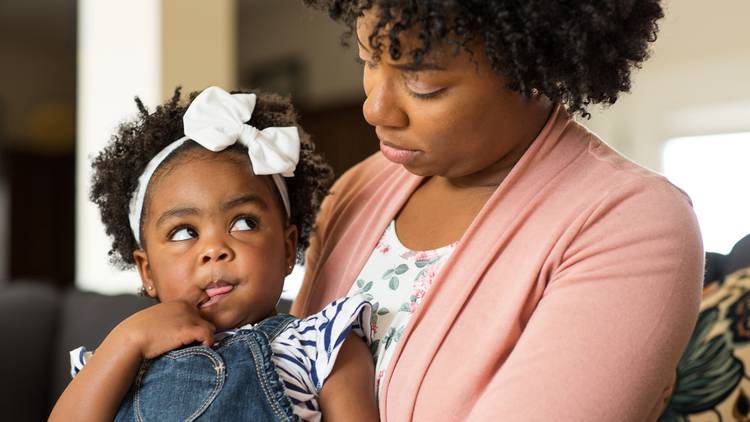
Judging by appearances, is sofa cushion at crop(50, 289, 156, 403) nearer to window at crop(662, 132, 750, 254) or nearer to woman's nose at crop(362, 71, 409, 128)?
woman's nose at crop(362, 71, 409, 128)

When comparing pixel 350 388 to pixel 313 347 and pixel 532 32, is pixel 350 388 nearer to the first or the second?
pixel 313 347

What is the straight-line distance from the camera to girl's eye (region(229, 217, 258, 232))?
1.36m

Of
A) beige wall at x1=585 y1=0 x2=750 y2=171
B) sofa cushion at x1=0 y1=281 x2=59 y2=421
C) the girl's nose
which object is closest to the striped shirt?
the girl's nose

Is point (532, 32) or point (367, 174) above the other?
point (532, 32)

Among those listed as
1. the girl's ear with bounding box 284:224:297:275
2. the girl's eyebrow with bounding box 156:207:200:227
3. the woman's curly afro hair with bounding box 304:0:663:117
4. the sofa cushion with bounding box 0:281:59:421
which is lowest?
the sofa cushion with bounding box 0:281:59:421

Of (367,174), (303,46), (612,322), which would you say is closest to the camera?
(612,322)

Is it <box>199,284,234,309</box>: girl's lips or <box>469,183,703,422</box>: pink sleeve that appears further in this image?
<box>199,284,234,309</box>: girl's lips

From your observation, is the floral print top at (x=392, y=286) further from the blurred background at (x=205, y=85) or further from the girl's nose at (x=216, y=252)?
the blurred background at (x=205, y=85)

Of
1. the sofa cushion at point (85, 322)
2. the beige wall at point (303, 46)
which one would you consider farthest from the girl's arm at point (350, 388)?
the beige wall at point (303, 46)

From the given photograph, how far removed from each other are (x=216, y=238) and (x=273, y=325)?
0.51ft

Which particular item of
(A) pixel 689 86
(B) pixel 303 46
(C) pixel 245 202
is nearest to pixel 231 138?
(C) pixel 245 202

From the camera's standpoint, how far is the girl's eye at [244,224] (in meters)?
1.36

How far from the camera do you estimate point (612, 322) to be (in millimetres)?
1050

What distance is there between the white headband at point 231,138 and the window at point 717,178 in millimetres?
3607
